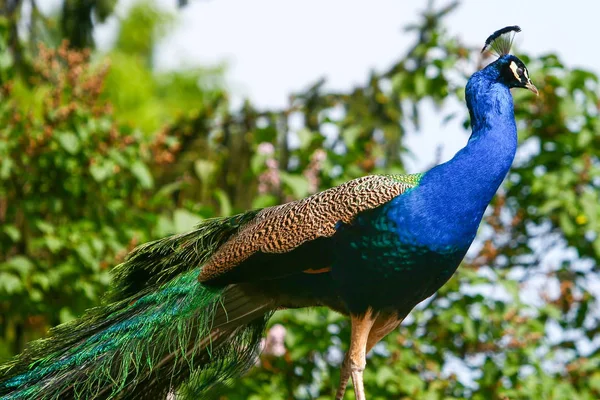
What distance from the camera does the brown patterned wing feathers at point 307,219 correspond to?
285 centimetres

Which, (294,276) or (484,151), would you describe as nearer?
(484,151)

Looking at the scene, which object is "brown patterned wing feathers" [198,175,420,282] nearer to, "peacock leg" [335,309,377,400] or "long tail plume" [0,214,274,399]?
"long tail plume" [0,214,274,399]

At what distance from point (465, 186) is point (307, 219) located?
19.6 inches

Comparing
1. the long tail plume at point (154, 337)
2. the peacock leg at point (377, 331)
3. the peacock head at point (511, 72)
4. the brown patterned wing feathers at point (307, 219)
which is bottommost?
the peacock leg at point (377, 331)

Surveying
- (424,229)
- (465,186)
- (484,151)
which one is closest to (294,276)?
(424,229)

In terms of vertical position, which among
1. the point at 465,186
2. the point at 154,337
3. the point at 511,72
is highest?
the point at 511,72

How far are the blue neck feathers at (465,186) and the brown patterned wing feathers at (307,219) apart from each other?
0.25 ft

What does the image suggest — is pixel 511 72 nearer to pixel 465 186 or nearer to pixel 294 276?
pixel 465 186

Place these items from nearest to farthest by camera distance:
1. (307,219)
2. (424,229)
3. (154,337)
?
(424,229)
(307,219)
(154,337)

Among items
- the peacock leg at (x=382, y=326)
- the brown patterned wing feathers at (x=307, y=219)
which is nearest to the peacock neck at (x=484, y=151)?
the brown patterned wing feathers at (x=307, y=219)

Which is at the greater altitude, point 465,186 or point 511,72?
point 511,72

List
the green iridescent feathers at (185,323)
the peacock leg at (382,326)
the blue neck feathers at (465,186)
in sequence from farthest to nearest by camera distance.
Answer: the peacock leg at (382,326), the green iridescent feathers at (185,323), the blue neck feathers at (465,186)

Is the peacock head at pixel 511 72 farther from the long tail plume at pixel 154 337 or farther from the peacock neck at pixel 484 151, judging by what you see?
the long tail plume at pixel 154 337

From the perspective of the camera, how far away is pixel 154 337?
2.99m
